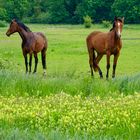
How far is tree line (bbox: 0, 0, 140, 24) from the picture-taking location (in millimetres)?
91312

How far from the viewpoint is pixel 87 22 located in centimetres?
7756

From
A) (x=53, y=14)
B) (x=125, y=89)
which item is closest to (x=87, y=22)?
(x=53, y=14)

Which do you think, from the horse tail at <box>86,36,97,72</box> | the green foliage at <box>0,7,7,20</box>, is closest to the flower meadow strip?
the horse tail at <box>86,36,97,72</box>

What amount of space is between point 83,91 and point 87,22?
212ft

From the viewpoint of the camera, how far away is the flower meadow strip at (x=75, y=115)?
9.40m

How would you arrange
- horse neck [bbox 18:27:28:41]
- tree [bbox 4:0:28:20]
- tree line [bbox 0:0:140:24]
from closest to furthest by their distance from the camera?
horse neck [bbox 18:27:28:41] → tree line [bbox 0:0:140:24] → tree [bbox 4:0:28:20]

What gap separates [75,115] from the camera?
1022 centimetres

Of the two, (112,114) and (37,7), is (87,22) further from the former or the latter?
(112,114)

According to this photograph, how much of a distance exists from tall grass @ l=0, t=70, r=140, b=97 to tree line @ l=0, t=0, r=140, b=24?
245 feet

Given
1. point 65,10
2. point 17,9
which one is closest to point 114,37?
point 65,10

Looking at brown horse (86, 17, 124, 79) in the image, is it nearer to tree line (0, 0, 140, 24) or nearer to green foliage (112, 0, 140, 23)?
green foliage (112, 0, 140, 23)

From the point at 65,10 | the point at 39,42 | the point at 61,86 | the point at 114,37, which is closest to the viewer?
the point at 61,86

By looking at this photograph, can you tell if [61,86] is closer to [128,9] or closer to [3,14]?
[128,9]

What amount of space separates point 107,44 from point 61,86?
6.94 metres
